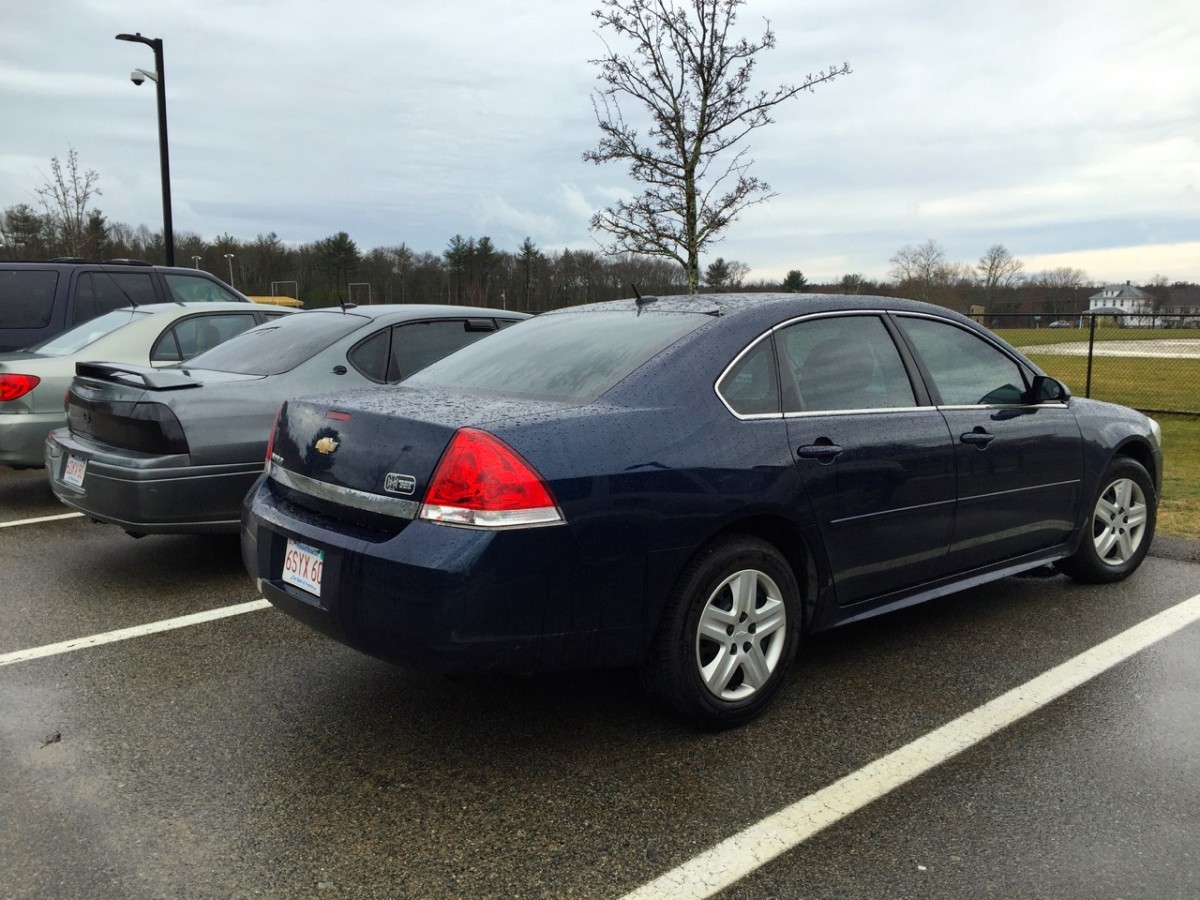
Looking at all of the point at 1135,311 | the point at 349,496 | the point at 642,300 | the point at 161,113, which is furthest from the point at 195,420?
the point at 1135,311

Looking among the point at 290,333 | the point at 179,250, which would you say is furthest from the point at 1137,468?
the point at 179,250

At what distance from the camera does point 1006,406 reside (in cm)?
433

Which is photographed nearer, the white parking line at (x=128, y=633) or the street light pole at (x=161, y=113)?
the white parking line at (x=128, y=633)

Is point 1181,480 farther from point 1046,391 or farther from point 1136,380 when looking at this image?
point 1136,380

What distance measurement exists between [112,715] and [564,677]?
166 cm

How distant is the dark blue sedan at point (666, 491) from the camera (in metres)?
2.80

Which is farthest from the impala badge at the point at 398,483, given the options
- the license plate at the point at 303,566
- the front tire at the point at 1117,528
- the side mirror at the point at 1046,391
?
the front tire at the point at 1117,528

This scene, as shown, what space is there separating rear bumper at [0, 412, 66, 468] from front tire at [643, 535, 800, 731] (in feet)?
18.5

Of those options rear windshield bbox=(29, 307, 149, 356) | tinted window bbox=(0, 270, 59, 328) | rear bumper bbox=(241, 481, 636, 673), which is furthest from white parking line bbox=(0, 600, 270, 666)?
tinted window bbox=(0, 270, 59, 328)

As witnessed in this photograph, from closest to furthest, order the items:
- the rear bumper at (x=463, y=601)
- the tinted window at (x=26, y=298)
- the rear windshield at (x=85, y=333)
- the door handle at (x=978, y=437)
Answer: the rear bumper at (x=463, y=601) < the door handle at (x=978, y=437) < the rear windshield at (x=85, y=333) < the tinted window at (x=26, y=298)

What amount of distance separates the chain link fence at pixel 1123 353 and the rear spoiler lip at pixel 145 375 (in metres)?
11.5

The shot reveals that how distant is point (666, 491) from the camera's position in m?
3.00

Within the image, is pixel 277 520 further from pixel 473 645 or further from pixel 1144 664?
pixel 1144 664

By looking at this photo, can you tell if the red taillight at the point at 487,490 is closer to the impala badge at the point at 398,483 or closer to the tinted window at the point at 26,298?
the impala badge at the point at 398,483
